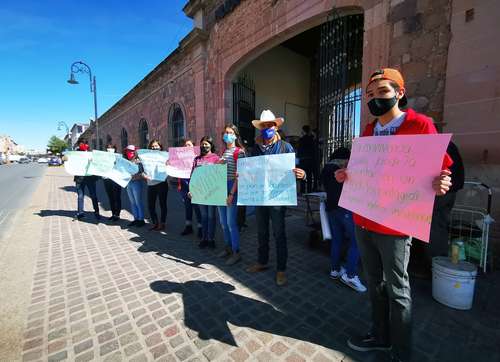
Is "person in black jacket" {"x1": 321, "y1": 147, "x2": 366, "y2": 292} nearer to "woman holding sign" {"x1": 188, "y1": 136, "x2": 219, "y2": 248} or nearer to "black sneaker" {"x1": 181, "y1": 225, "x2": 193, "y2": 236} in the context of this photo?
"woman holding sign" {"x1": 188, "y1": 136, "x2": 219, "y2": 248}

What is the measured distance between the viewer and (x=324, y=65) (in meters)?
5.63

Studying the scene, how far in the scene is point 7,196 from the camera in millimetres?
9828

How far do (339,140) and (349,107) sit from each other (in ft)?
2.60

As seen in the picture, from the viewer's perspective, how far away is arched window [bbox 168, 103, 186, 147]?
1090 cm

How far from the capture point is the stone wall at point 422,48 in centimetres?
348

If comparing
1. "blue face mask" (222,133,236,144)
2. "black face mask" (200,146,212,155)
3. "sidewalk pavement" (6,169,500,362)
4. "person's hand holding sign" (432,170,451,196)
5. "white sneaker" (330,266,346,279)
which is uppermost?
"blue face mask" (222,133,236,144)

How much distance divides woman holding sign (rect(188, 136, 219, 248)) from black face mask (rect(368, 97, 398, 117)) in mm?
2619

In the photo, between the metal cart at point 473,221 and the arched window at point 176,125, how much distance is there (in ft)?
31.4

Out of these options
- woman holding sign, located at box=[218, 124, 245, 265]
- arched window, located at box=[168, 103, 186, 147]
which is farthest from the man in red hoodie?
arched window, located at box=[168, 103, 186, 147]

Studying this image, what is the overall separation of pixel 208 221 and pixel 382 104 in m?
3.14

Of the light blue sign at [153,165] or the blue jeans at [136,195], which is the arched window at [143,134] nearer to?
the blue jeans at [136,195]

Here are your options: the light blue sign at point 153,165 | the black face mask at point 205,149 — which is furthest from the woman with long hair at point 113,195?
the black face mask at point 205,149

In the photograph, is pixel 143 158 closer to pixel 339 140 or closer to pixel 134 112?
pixel 339 140

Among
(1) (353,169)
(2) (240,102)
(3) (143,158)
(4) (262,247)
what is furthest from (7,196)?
(1) (353,169)
